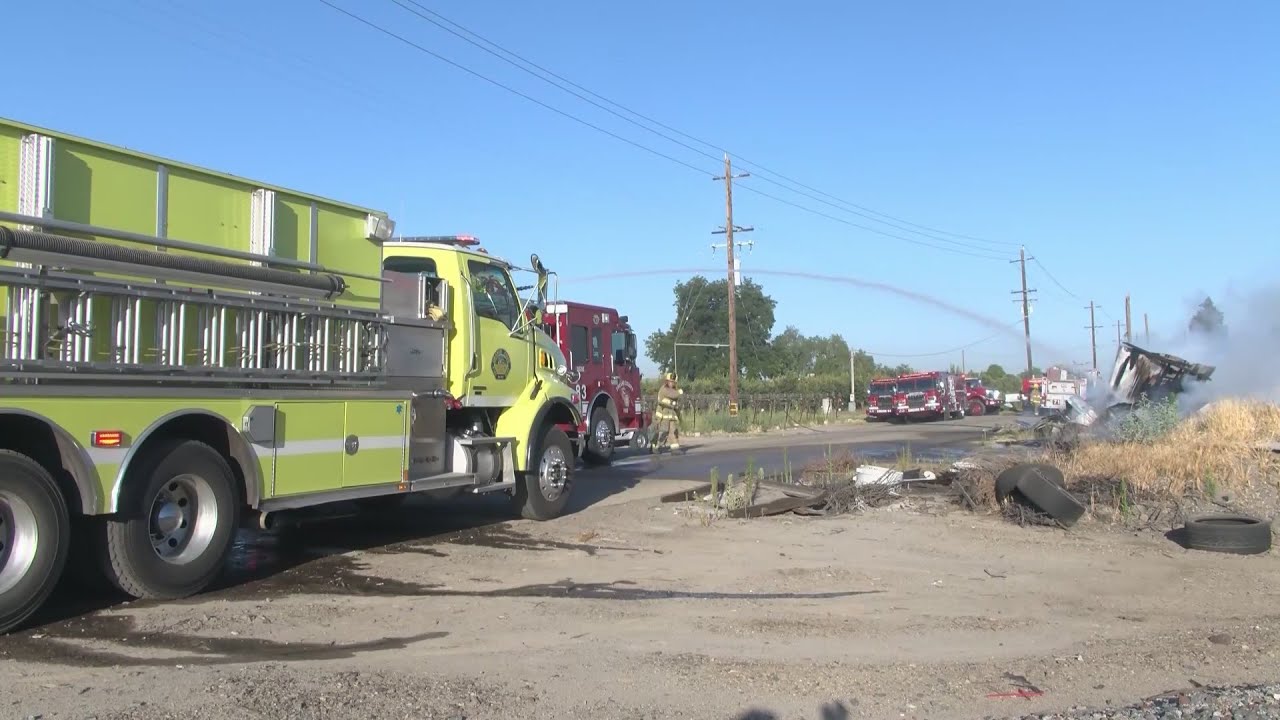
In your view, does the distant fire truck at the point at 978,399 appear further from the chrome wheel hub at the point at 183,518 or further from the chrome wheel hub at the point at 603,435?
the chrome wheel hub at the point at 183,518

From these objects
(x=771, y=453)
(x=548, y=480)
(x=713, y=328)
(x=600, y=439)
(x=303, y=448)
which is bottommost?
(x=771, y=453)

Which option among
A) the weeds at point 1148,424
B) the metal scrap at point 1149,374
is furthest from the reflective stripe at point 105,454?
the metal scrap at point 1149,374

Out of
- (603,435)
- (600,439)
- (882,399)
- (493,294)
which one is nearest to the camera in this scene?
(493,294)

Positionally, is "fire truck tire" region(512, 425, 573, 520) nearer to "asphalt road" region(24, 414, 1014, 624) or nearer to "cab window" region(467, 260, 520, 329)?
"asphalt road" region(24, 414, 1014, 624)

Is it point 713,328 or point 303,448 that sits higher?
point 713,328

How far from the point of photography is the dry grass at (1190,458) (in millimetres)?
11719

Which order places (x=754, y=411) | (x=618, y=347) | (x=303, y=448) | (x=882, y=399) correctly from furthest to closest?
(x=882, y=399)
(x=754, y=411)
(x=618, y=347)
(x=303, y=448)

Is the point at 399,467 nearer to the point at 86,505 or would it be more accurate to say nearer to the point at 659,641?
the point at 86,505

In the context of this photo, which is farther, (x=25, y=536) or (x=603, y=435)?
(x=603, y=435)

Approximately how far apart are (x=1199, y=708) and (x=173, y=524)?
620 centimetres

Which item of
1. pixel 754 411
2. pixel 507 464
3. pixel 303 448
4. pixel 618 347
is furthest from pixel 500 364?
pixel 754 411

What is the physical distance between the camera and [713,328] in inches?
3853

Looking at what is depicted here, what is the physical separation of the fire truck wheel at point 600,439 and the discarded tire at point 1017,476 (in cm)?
855

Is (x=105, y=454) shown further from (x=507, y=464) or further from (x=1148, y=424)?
(x=1148, y=424)
